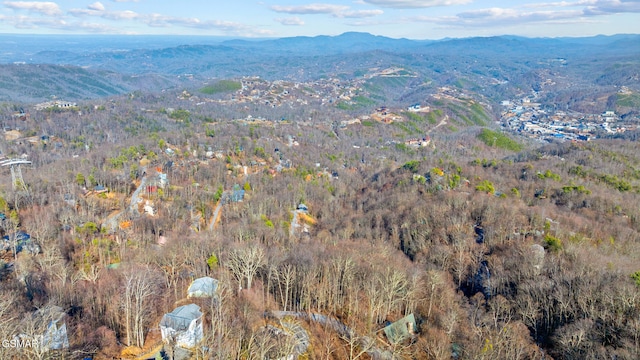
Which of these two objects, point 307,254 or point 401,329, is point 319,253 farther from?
point 401,329

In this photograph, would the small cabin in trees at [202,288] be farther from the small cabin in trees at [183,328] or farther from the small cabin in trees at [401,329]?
the small cabin in trees at [401,329]

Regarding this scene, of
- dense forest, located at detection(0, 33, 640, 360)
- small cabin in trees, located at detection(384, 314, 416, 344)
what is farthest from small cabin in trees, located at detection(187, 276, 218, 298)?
small cabin in trees, located at detection(384, 314, 416, 344)

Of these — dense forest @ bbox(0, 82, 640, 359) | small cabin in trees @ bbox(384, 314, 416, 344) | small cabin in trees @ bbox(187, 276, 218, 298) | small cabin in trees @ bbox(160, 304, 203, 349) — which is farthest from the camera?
small cabin in trees @ bbox(187, 276, 218, 298)

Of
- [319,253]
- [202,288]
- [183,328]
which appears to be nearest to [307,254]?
[319,253]

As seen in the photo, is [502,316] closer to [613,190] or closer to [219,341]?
[219,341]

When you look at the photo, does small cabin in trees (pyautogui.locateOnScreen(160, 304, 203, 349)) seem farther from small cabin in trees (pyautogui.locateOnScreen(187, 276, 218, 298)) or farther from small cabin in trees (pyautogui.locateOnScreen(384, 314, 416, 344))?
small cabin in trees (pyautogui.locateOnScreen(384, 314, 416, 344))

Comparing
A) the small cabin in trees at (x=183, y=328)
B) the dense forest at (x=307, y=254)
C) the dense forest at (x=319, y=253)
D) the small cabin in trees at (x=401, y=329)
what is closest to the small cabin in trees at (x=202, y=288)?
the dense forest at (x=307, y=254)

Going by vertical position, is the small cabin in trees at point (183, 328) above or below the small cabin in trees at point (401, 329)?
above
